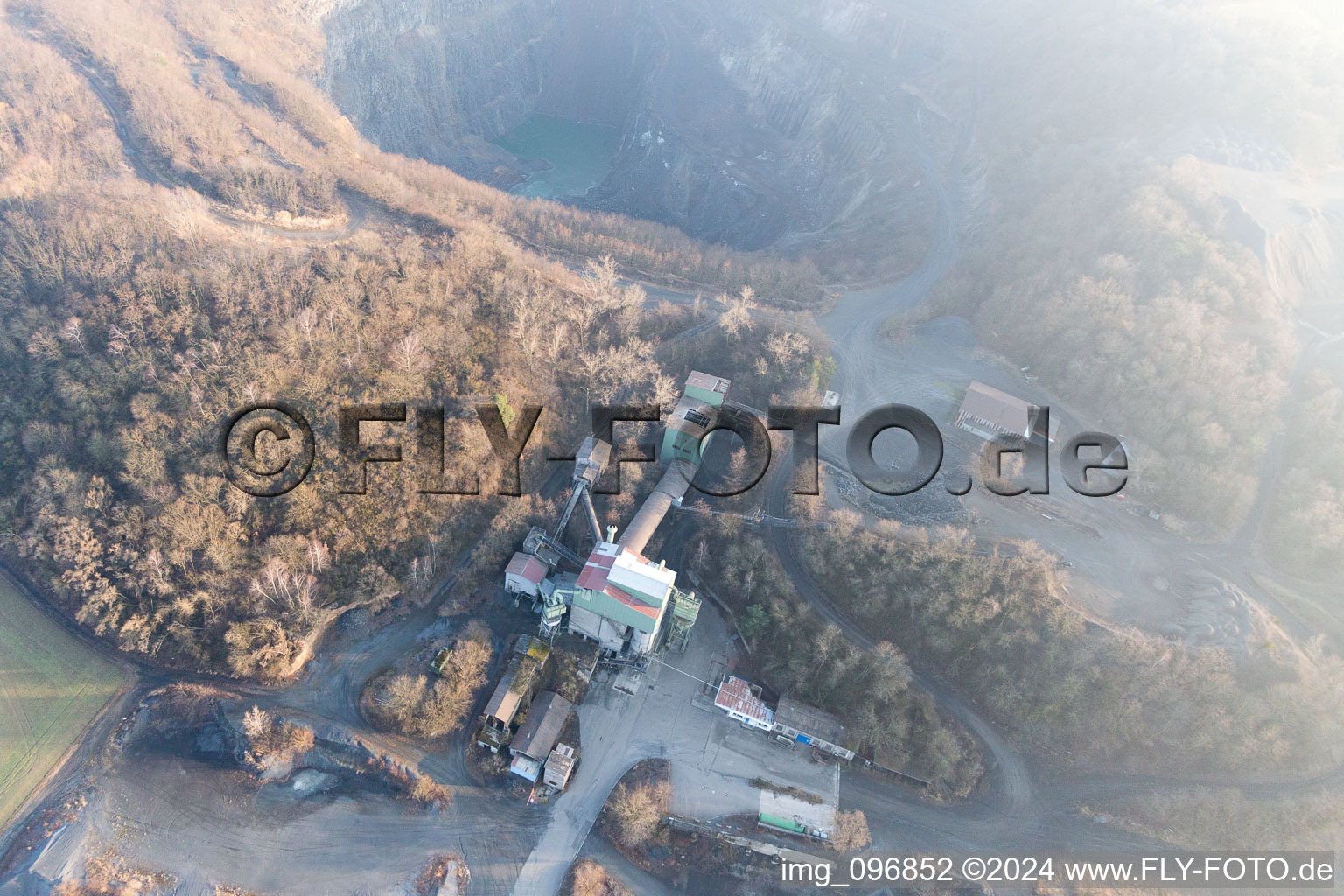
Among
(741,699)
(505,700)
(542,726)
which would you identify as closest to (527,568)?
(505,700)

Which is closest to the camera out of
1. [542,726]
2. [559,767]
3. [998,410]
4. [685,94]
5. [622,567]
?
[559,767]

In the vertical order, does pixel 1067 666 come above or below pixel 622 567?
above

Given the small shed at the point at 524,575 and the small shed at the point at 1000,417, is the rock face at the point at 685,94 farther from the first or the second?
the small shed at the point at 524,575

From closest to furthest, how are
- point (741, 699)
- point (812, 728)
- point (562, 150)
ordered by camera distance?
point (812, 728) → point (741, 699) → point (562, 150)

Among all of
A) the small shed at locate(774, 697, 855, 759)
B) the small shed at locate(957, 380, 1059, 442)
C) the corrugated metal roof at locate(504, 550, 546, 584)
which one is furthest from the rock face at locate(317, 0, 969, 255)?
the small shed at locate(774, 697, 855, 759)

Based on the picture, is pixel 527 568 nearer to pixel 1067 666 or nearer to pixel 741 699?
pixel 741 699

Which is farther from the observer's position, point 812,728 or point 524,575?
point 524,575

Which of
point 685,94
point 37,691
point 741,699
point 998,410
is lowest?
point 37,691
